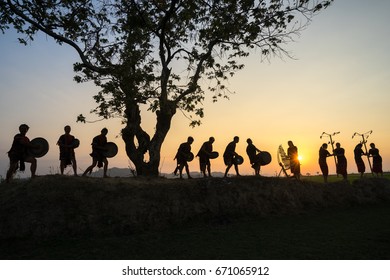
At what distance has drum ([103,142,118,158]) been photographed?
12387mm

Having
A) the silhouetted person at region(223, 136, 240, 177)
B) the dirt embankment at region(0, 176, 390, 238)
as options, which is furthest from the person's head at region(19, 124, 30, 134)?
the silhouetted person at region(223, 136, 240, 177)

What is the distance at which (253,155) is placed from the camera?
14.9 m

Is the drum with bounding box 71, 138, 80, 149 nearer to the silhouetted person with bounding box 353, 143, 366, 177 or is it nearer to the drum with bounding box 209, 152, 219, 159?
the drum with bounding box 209, 152, 219, 159

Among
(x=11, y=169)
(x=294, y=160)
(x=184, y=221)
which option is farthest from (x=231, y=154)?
(x=11, y=169)

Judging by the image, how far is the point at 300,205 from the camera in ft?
40.3

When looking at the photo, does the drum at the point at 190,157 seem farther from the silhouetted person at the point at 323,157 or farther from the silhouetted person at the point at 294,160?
the silhouetted person at the point at 323,157

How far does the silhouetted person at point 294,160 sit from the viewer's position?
15.5 metres

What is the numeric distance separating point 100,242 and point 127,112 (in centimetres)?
983

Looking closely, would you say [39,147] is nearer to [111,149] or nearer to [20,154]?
[20,154]

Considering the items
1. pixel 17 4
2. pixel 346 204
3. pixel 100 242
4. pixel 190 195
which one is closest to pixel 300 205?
pixel 346 204

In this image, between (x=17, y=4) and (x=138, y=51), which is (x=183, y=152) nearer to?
(x=138, y=51)

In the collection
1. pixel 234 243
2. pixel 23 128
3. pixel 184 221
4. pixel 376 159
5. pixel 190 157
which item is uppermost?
pixel 23 128

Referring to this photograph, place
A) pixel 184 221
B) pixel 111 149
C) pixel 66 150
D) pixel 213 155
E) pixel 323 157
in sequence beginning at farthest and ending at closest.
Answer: pixel 323 157, pixel 213 155, pixel 111 149, pixel 66 150, pixel 184 221

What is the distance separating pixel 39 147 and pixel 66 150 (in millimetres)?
963
